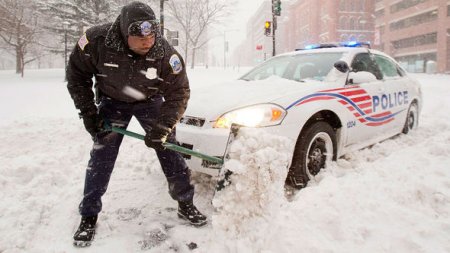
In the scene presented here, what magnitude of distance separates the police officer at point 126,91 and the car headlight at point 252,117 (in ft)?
1.55

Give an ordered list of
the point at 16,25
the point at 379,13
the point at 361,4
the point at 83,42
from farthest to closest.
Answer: the point at 361,4
the point at 379,13
the point at 16,25
the point at 83,42

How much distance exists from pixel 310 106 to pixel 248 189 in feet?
4.22

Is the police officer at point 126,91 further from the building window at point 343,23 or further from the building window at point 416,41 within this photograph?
the building window at point 343,23

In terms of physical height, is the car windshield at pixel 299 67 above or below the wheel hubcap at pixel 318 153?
above

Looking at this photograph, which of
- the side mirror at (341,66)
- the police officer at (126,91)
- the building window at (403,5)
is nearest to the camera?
the police officer at (126,91)

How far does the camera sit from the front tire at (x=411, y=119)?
545 cm

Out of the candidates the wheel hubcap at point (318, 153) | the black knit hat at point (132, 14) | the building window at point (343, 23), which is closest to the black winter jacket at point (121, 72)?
the black knit hat at point (132, 14)

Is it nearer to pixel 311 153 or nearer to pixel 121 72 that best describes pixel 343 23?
pixel 311 153

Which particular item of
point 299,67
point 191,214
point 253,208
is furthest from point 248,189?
point 299,67

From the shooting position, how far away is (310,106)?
332 cm

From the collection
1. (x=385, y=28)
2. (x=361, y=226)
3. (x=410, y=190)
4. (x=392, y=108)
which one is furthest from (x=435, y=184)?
(x=385, y=28)

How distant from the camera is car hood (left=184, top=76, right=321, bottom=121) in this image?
310cm

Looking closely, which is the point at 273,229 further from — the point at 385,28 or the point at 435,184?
the point at 385,28

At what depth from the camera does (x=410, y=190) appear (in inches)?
115
